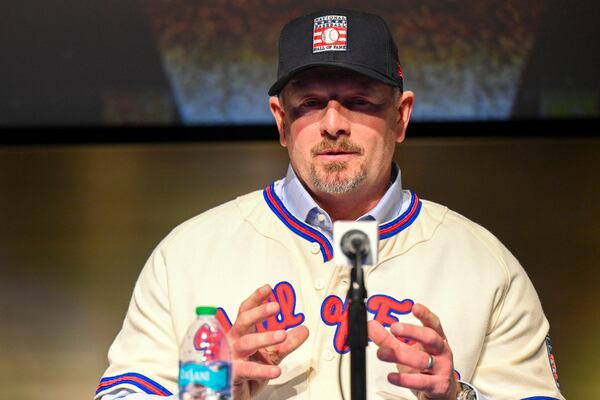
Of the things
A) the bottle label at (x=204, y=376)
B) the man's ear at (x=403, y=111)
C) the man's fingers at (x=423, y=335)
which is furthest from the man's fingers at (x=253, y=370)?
the man's ear at (x=403, y=111)

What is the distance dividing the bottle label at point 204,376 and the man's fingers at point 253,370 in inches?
4.8

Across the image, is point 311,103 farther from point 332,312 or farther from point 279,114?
point 332,312

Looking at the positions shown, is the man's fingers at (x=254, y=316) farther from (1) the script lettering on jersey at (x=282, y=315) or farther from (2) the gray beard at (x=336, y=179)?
(2) the gray beard at (x=336, y=179)

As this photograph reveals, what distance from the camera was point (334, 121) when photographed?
2.10m

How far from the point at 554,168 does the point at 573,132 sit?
156mm

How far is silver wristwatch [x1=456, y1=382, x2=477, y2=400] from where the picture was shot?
191cm

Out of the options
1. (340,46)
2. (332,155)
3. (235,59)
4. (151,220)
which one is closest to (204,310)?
(332,155)

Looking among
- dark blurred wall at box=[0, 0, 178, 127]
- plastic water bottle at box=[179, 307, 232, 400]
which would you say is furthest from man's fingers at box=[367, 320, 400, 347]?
dark blurred wall at box=[0, 0, 178, 127]

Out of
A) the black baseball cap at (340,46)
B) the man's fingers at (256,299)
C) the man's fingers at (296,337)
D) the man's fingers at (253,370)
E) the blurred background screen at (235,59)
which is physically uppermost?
the blurred background screen at (235,59)

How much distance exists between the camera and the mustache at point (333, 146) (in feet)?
6.95

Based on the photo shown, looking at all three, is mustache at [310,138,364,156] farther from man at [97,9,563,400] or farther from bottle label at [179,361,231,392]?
bottle label at [179,361,231,392]

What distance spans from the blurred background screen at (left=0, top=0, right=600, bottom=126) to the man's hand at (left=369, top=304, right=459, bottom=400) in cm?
229

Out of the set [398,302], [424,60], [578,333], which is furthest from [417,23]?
[398,302]

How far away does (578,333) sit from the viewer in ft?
12.7
